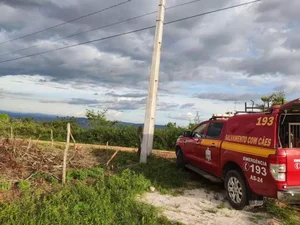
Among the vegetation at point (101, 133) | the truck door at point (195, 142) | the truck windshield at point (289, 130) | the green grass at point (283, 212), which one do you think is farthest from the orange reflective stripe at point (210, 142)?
the vegetation at point (101, 133)

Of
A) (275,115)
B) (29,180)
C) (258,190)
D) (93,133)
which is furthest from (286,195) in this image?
(93,133)

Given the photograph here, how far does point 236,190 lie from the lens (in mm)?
6871

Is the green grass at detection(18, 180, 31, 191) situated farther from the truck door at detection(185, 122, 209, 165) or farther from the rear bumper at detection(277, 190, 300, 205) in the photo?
the rear bumper at detection(277, 190, 300, 205)

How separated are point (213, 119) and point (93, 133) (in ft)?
50.3

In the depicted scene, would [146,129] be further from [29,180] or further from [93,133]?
[93,133]

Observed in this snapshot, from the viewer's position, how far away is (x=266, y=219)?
248 inches

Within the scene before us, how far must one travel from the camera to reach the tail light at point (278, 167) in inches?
221

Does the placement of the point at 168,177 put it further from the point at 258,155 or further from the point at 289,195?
the point at 289,195

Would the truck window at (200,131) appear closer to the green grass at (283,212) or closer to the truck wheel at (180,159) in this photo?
the truck wheel at (180,159)

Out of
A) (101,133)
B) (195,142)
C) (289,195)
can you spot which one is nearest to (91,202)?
(289,195)

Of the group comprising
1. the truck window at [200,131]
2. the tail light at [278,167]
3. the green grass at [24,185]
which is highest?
the truck window at [200,131]

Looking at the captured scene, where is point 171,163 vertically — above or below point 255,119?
below

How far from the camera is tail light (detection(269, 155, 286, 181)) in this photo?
18.4ft

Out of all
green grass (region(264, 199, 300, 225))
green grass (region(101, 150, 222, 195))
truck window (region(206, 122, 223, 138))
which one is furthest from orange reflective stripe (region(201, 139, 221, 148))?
green grass (region(264, 199, 300, 225))
